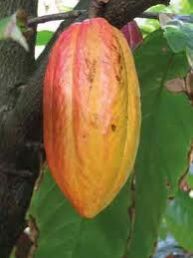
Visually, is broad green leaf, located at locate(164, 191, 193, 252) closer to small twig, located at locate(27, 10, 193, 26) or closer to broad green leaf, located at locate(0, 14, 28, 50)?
small twig, located at locate(27, 10, 193, 26)

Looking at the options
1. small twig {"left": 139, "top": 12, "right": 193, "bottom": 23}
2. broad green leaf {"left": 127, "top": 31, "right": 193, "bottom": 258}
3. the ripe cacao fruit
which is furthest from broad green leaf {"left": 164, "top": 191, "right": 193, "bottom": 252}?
the ripe cacao fruit

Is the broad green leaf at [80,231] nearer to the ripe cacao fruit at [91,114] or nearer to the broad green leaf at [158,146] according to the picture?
the broad green leaf at [158,146]

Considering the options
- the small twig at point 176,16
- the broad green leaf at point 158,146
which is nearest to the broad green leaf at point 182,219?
the broad green leaf at point 158,146

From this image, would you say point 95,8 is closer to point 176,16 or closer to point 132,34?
point 176,16

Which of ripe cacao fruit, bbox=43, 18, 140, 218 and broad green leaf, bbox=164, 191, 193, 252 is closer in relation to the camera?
ripe cacao fruit, bbox=43, 18, 140, 218

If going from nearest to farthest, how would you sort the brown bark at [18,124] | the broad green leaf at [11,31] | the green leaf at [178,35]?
the broad green leaf at [11,31] < the green leaf at [178,35] < the brown bark at [18,124]

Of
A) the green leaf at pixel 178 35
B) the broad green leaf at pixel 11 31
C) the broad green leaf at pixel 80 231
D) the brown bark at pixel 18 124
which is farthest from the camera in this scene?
the broad green leaf at pixel 80 231
